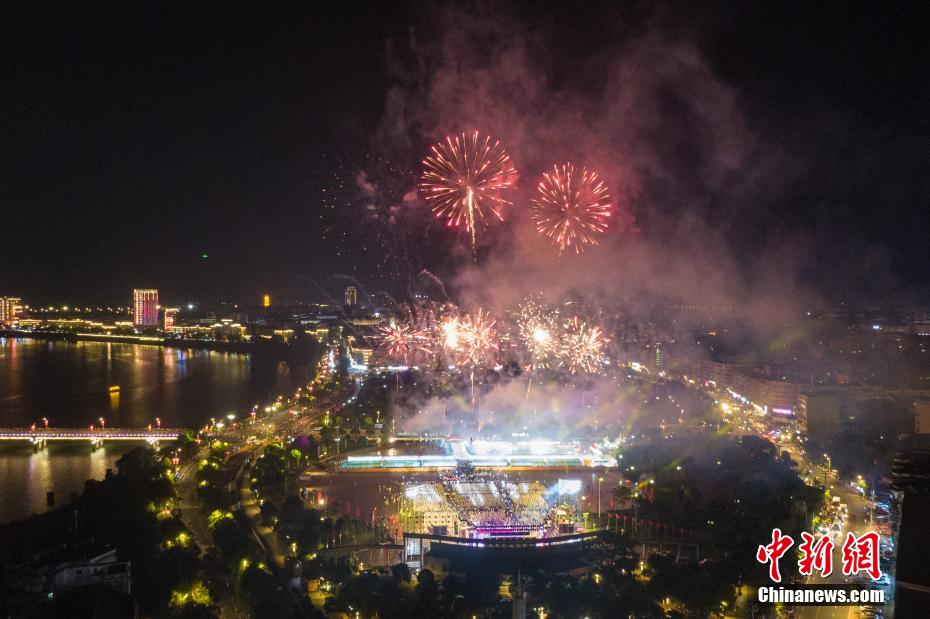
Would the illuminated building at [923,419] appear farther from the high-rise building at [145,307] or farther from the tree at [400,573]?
the high-rise building at [145,307]

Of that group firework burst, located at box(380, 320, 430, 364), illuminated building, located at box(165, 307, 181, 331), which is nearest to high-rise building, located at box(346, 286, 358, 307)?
illuminated building, located at box(165, 307, 181, 331)

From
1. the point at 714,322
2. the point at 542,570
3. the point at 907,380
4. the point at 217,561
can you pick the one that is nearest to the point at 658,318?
the point at 714,322

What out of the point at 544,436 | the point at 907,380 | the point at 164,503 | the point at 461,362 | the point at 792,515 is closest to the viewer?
the point at 792,515

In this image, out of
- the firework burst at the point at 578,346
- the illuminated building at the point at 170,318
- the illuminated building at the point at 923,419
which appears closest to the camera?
the illuminated building at the point at 923,419

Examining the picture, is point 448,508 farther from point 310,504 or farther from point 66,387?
point 66,387

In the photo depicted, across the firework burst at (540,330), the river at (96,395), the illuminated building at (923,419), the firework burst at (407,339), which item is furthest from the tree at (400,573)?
the firework burst at (407,339)

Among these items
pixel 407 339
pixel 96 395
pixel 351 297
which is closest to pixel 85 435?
pixel 96 395
